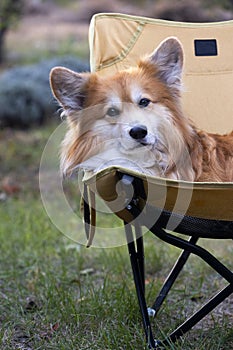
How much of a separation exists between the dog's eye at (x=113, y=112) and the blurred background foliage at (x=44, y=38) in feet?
1.90

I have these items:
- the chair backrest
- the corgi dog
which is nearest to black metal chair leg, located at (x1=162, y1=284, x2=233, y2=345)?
the corgi dog

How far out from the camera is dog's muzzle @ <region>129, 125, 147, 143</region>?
7.77 ft

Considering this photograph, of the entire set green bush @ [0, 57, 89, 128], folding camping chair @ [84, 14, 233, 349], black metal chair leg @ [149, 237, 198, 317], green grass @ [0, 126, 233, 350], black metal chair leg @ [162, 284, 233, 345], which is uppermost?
folding camping chair @ [84, 14, 233, 349]

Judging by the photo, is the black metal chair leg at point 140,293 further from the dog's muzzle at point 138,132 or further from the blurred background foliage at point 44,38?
the blurred background foliage at point 44,38

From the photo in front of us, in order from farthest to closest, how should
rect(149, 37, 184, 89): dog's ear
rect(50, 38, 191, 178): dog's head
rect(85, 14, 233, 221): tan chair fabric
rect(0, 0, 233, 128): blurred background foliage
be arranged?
1. rect(0, 0, 233, 128): blurred background foliage
2. rect(85, 14, 233, 221): tan chair fabric
3. rect(149, 37, 184, 89): dog's ear
4. rect(50, 38, 191, 178): dog's head

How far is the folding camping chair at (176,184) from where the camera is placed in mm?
2064

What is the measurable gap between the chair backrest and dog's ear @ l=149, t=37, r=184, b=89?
1.04 feet

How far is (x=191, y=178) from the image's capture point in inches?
99.0

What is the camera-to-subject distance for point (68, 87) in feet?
8.24

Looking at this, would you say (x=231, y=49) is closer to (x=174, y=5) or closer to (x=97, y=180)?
(x=97, y=180)

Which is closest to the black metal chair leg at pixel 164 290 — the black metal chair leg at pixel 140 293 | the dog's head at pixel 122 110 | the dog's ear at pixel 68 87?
the black metal chair leg at pixel 140 293

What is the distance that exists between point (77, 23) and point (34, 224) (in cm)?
1172

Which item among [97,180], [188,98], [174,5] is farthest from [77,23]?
[97,180]

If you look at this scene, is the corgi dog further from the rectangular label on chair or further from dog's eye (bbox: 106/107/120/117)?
the rectangular label on chair
